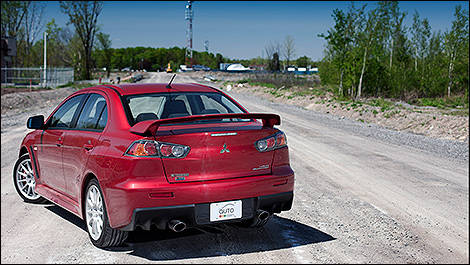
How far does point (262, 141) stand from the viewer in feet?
16.6

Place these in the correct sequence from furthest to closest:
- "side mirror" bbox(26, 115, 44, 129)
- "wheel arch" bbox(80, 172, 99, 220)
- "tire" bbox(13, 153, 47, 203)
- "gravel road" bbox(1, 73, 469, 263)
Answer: "tire" bbox(13, 153, 47, 203)
"side mirror" bbox(26, 115, 44, 129)
"wheel arch" bbox(80, 172, 99, 220)
"gravel road" bbox(1, 73, 469, 263)

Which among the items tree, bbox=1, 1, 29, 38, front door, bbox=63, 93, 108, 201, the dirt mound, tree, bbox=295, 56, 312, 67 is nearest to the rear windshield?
front door, bbox=63, 93, 108, 201

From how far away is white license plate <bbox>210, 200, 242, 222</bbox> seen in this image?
473cm

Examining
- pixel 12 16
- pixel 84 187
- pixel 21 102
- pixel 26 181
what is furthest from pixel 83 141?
pixel 12 16

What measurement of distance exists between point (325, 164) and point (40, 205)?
571 cm

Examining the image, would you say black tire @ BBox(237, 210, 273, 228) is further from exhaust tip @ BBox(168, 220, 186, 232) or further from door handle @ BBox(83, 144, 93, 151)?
door handle @ BBox(83, 144, 93, 151)

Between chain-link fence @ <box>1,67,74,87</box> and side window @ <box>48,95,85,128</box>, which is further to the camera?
chain-link fence @ <box>1,67,74,87</box>

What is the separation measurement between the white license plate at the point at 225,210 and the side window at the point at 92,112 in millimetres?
1497

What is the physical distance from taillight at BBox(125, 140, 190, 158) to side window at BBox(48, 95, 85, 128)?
5.84ft

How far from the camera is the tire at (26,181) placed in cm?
704

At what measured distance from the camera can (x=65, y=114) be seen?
6.21 m

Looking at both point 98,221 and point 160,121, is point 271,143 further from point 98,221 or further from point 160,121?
point 98,221

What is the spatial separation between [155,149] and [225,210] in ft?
2.71

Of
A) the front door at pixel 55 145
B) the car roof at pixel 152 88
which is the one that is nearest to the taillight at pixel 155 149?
the car roof at pixel 152 88
